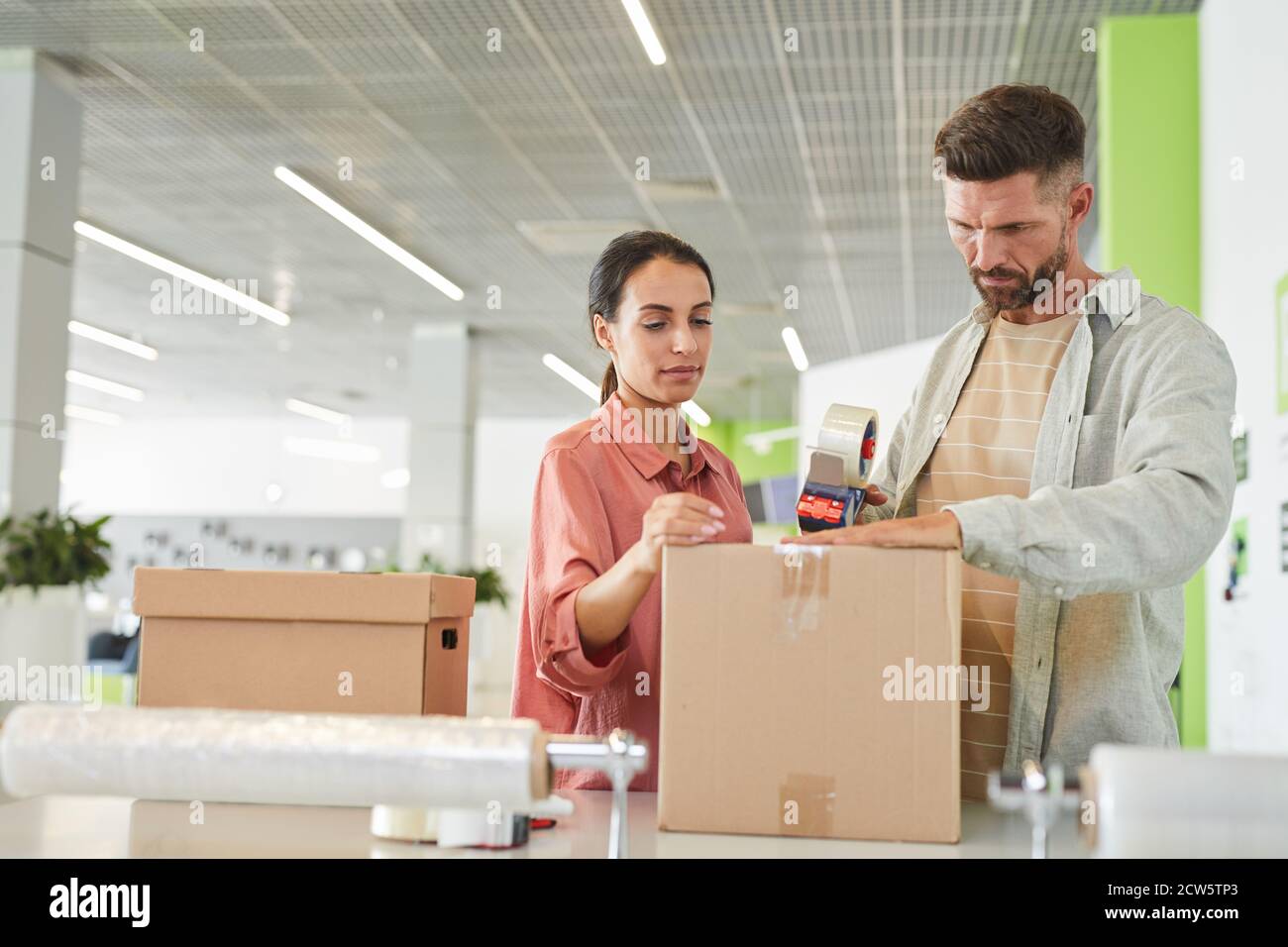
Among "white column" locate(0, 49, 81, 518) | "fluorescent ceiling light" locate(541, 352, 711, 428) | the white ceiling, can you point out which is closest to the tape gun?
the white ceiling

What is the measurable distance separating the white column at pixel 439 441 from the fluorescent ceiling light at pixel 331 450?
6.46m

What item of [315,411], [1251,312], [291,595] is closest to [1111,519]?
[291,595]

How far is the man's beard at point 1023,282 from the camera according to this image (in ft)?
5.44

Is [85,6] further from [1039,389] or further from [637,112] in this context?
[1039,389]

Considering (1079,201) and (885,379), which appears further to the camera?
(885,379)

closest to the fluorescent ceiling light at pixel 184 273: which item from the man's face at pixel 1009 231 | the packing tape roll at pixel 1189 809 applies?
the man's face at pixel 1009 231

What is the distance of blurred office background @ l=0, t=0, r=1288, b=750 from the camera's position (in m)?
5.00

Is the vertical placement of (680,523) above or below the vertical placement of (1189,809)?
above

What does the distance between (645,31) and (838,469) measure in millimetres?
5115

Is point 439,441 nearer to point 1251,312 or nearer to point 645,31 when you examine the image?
point 645,31

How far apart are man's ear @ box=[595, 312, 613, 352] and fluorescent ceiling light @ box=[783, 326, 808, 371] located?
1071 centimetres

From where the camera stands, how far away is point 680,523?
1276 mm
